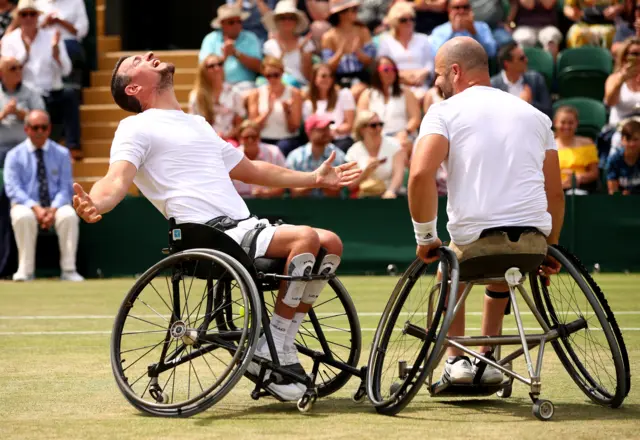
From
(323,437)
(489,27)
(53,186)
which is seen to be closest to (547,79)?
(489,27)

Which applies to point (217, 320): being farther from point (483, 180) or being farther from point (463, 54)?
point (463, 54)

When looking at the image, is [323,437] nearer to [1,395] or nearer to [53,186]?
[1,395]

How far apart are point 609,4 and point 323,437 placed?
1229cm

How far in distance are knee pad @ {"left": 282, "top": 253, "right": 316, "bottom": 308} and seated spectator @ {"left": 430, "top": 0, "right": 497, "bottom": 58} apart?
32.3ft

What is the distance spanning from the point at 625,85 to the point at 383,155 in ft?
9.85

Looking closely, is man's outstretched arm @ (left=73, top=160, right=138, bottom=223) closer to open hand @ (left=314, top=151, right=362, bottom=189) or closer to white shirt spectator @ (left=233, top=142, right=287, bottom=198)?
open hand @ (left=314, top=151, right=362, bottom=189)

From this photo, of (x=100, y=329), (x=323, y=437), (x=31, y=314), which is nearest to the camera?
(x=323, y=437)

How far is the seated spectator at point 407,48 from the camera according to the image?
1492cm

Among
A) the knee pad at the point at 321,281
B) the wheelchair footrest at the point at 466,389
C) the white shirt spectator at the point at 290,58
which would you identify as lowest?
the white shirt spectator at the point at 290,58

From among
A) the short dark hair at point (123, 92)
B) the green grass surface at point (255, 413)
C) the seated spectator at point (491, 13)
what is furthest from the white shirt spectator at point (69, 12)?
the short dark hair at point (123, 92)

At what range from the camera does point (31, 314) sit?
1009 centimetres

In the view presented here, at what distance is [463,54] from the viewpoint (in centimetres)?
537

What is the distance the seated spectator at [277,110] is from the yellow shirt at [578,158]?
9.94ft

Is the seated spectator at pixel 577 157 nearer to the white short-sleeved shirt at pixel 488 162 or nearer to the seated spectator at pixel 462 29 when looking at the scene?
the seated spectator at pixel 462 29
